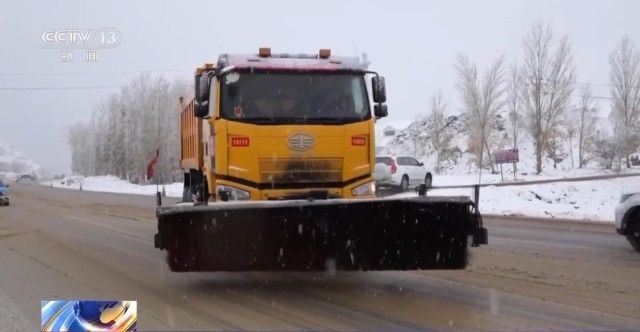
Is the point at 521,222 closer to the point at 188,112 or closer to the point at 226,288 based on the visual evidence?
the point at 188,112

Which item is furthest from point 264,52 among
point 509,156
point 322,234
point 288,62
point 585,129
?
point 585,129

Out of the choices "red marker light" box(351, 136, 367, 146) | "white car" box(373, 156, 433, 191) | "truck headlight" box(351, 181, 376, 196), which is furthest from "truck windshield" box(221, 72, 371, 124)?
"white car" box(373, 156, 433, 191)

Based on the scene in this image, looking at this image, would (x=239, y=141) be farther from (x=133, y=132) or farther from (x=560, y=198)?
(x=133, y=132)

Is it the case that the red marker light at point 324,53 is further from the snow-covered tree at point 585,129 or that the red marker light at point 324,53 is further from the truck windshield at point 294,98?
the snow-covered tree at point 585,129

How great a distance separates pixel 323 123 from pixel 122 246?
6014mm

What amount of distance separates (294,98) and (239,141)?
95 centimetres

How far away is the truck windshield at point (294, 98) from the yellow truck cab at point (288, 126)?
0.04 feet

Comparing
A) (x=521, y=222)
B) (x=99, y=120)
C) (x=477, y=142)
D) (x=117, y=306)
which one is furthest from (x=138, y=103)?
(x=117, y=306)

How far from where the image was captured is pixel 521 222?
18.5 meters

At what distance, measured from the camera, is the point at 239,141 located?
8125mm

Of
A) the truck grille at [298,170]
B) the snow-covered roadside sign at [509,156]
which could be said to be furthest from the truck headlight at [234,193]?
the snow-covered roadside sign at [509,156]

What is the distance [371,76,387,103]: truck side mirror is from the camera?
873cm

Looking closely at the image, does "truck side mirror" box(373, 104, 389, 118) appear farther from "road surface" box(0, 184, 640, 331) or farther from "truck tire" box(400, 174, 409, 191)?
"truck tire" box(400, 174, 409, 191)

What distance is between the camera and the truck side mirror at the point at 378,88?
8727mm
